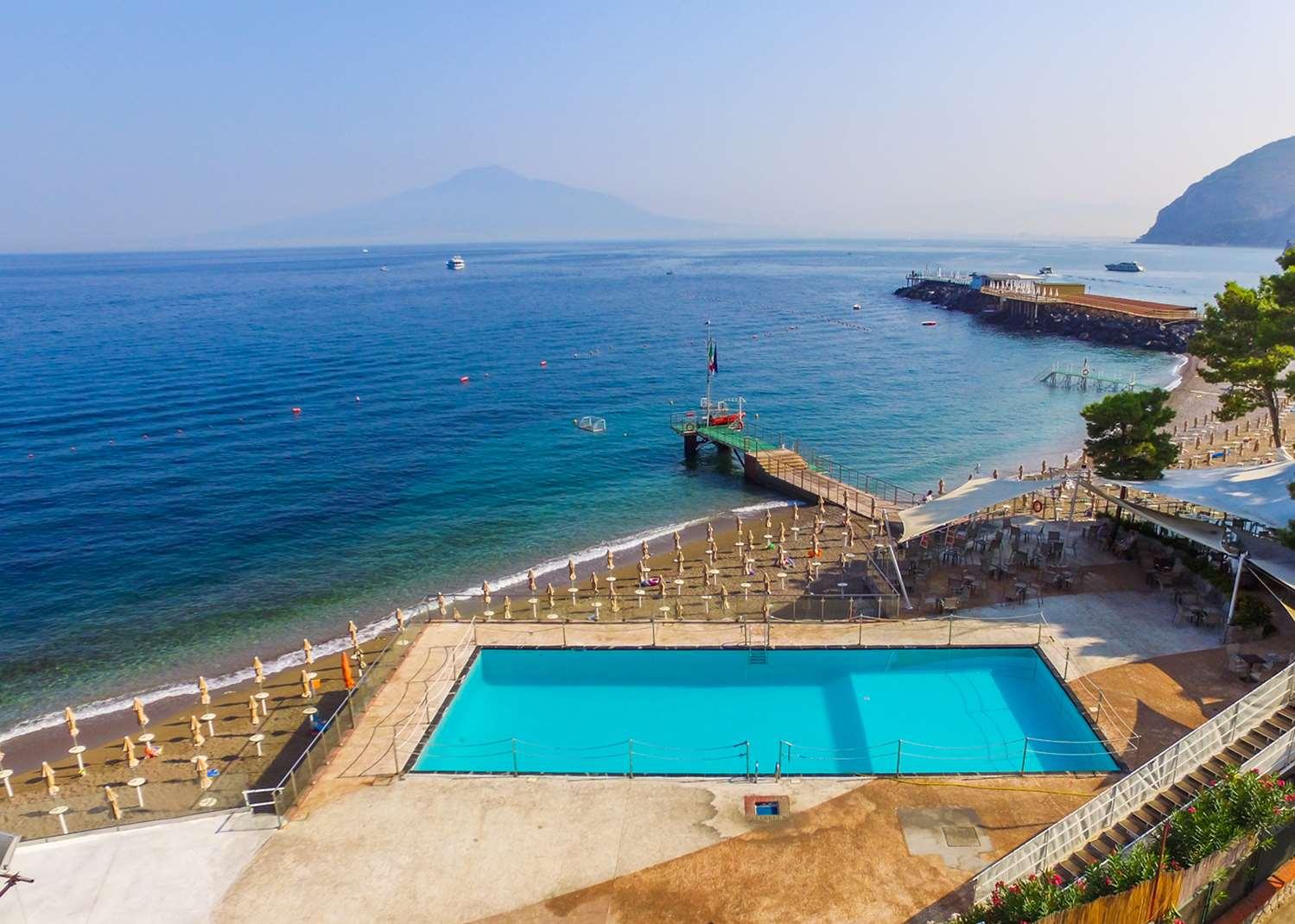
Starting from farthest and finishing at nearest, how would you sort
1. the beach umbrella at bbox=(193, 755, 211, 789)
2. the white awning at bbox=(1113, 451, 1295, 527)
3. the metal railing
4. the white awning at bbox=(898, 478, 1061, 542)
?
the white awning at bbox=(898, 478, 1061, 542) < the white awning at bbox=(1113, 451, 1295, 527) < the beach umbrella at bbox=(193, 755, 211, 789) < the metal railing

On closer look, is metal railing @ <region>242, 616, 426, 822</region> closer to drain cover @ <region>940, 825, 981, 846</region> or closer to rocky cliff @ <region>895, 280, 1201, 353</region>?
drain cover @ <region>940, 825, 981, 846</region>

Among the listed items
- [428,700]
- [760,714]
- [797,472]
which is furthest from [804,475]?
[428,700]

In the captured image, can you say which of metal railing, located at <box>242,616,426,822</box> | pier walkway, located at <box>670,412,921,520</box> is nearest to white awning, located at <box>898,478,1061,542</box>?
pier walkway, located at <box>670,412,921,520</box>

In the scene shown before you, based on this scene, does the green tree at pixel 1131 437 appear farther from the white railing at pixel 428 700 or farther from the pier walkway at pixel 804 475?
the white railing at pixel 428 700

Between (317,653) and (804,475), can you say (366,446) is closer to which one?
(317,653)

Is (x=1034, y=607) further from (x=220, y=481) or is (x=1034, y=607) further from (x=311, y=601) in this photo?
(x=220, y=481)

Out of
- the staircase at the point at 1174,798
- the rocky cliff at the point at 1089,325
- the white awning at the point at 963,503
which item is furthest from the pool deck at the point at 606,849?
the rocky cliff at the point at 1089,325
